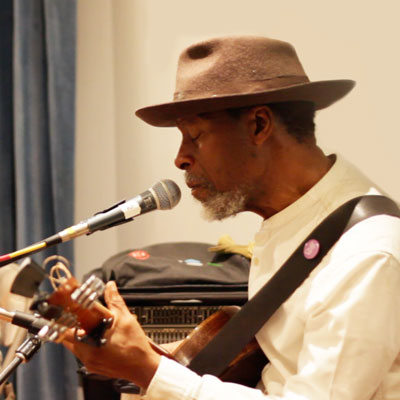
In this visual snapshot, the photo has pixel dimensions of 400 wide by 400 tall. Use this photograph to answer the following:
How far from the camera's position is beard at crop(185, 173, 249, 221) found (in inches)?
56.3

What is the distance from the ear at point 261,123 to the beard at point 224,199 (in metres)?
0.11

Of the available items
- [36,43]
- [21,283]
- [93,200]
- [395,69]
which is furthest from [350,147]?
[21,283]

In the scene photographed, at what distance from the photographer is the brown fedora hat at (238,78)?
138 cm

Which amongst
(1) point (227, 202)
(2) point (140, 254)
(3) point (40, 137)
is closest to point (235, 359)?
(1) point (227, 202)

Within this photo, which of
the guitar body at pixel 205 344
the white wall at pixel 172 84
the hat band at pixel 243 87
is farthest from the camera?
the white wall at pixel 172 84

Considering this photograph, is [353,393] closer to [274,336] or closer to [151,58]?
[274,336]

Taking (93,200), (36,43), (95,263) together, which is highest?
(36,43)

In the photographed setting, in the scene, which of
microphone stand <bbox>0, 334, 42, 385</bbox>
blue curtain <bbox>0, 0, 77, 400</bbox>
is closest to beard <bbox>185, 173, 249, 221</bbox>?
microphone stand <bbox>0, 334, 42, 385</bbox>

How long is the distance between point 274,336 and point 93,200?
1445mm

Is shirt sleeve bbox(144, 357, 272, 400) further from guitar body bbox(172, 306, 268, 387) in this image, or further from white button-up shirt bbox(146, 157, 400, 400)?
guitar body bbox(172, 306, 268, 387)

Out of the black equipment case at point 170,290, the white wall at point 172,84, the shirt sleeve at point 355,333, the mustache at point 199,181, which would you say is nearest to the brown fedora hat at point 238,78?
the mustache at point 199,181

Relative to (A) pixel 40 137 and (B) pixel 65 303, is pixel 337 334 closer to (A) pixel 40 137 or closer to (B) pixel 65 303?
(B) pixel 65 303

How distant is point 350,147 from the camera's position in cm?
Result: 237

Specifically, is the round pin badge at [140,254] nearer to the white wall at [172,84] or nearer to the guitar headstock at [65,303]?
the white wall at [172,84]
